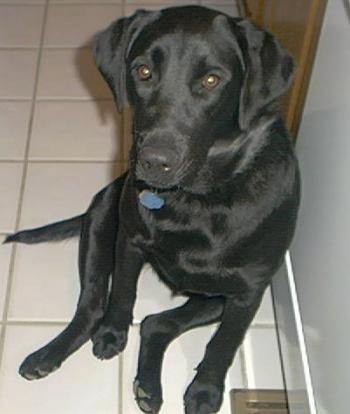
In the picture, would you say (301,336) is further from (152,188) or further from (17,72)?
(17,72)

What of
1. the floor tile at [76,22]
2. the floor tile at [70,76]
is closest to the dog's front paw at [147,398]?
the floor tile at [70,76]

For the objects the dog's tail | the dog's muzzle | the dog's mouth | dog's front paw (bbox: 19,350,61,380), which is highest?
the dog's muzzle

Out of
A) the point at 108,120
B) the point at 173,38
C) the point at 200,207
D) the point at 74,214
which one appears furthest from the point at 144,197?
the point at 108,120

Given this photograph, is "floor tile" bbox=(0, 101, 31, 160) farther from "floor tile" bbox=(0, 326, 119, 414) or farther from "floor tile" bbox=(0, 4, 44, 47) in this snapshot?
"floor tile" bbox=(0, 326, 119, 414)

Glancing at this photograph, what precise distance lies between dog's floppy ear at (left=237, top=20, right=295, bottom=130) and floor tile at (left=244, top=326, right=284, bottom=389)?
0.58m

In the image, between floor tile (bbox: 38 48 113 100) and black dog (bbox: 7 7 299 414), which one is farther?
floor tile (bbox: 38 48 113 100)

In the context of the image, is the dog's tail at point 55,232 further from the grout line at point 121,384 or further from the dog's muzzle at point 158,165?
the dog's muzzle at point 158,165

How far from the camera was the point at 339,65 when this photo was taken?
47.1 inches

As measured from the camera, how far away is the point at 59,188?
6.07 feet

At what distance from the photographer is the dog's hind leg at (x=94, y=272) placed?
1.48 metres

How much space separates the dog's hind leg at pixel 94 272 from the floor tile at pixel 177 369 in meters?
0.10

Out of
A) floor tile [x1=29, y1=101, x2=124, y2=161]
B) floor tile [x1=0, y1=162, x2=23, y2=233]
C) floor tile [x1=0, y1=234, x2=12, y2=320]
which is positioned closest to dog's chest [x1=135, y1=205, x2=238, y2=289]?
floor tile [x1=0, y1=234, x2=12, y2=320]

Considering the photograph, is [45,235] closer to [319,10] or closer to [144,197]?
[144,197]

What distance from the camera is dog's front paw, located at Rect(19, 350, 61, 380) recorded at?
1459mm
